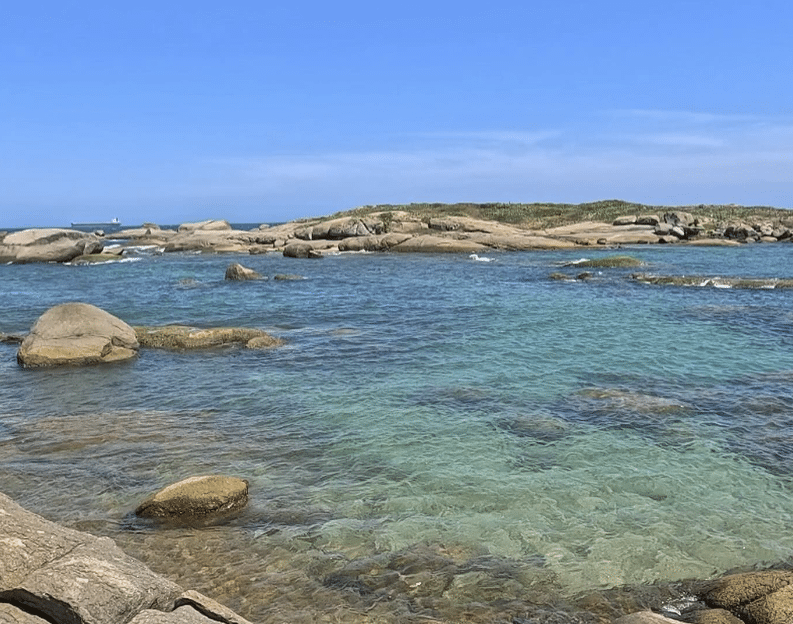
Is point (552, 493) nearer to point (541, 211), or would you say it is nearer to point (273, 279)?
point (273, 279)

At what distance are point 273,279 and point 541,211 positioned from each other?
65.5 meters

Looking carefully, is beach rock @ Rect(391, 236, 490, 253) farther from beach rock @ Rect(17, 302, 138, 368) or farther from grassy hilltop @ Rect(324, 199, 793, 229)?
beach rock @ Rect(17, 302, 138, 368)

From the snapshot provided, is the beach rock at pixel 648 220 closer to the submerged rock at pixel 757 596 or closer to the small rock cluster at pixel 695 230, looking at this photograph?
the small rock cluster at pixel 695 230

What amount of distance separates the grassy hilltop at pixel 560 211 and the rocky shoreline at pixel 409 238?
6797mm

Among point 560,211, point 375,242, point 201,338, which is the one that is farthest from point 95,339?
point 560,211

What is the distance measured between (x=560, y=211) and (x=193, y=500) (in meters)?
97.6

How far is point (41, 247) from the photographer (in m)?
62.8

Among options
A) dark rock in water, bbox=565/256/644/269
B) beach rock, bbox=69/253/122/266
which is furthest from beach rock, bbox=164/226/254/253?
dark rock in water, bbox=565/256/644/269

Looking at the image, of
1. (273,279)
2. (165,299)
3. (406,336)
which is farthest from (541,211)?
(406,336)

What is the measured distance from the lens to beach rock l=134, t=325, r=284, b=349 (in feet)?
72.8

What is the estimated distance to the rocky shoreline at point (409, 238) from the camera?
6406 cm

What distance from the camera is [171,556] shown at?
8750 mm

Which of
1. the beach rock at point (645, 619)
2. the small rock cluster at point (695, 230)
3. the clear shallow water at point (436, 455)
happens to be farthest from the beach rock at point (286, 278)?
the small rock cluster at point (695, 230)

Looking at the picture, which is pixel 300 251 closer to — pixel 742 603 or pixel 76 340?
pixel 76 340
